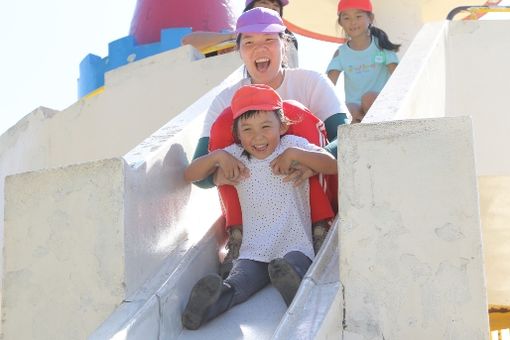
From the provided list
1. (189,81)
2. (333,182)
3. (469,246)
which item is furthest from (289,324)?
(189,81)

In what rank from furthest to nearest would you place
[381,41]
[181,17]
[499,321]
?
[181,17]
[499,321]
[381,41]

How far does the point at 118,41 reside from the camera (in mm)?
8328

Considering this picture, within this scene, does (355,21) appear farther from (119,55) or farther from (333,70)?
(119,55)

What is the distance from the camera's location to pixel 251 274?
334 cm

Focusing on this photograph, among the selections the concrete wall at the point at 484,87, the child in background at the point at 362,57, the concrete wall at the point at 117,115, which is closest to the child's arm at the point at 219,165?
the concrete wall at the point at 484,87

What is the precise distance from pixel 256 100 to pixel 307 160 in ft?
1.07

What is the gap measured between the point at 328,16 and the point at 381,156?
7005 mm

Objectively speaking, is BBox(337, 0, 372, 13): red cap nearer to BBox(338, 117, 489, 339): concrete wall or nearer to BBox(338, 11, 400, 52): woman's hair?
BBox(338, 11, 400, 52): woman's hair

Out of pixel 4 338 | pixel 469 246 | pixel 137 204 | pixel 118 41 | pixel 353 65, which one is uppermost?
pixel 118 41

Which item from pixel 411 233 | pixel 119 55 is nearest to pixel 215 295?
pixel 411 233

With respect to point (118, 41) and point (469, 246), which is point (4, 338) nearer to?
point (469, 246)

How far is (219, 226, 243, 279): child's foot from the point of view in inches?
141

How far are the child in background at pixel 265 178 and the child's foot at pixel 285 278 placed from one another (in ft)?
0.43

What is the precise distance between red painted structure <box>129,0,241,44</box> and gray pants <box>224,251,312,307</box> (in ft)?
20.3
